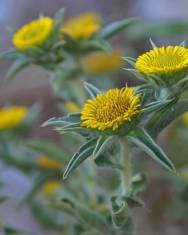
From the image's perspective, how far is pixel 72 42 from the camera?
1.67 meters

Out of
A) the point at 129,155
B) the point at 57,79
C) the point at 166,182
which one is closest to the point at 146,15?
the point at 166,182

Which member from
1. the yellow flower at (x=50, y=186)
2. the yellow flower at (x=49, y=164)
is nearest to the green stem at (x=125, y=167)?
the yellow flower at (x=49, y=164)

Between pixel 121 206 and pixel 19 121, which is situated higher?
pixel 19 121

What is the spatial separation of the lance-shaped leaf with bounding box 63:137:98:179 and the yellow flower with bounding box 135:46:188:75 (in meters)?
0.18

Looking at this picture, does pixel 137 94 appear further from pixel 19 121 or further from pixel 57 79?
pixel 19 121

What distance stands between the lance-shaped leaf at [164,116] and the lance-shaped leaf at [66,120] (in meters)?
0.15

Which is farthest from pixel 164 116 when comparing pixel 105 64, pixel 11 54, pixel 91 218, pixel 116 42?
pixel 116 42

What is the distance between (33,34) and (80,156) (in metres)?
0.54

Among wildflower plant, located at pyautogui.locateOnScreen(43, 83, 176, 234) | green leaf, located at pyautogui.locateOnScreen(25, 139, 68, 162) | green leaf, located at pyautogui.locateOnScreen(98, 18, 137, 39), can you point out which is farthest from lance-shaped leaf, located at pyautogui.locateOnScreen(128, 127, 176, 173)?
green leaf, located at pyautogui.locateOnScreen(25, 139, 68, 162)

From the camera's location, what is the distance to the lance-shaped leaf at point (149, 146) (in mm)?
1088

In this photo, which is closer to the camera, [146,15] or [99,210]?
[99,210]

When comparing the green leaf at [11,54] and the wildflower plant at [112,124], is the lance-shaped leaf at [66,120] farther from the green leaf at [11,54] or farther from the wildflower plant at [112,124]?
the green leaf at [11,54]

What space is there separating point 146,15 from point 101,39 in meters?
2.14

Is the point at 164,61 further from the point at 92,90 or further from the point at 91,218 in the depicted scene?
the point at 91,218
